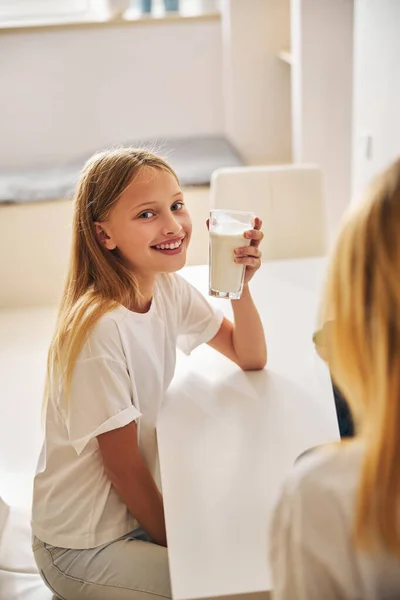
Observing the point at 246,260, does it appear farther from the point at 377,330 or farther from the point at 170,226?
the point at 377,330

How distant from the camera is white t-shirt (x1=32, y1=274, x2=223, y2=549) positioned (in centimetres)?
117

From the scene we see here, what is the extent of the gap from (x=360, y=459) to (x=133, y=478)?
0.66 m

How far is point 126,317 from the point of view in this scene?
127 centimetres

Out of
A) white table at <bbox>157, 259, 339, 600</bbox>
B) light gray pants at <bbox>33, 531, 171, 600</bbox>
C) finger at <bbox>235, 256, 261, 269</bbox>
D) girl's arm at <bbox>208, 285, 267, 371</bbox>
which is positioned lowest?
light gray pants at <bbox>33, 531, 171, 600</bbox>

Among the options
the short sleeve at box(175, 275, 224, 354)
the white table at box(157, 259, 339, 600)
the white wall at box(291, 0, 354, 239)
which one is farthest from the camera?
the white wall at box(291, 0, 354, 239)

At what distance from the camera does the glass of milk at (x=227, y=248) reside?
135 centimetres

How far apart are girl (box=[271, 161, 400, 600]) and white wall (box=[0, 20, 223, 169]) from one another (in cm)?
404

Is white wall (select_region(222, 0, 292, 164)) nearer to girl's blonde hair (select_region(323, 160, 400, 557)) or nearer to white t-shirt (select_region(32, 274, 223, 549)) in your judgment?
white t-shirt (select_region(32, 274, 223, 549))

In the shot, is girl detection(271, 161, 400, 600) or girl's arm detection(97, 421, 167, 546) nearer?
girl detection(271, 161, 400, 600)

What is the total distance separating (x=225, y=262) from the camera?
138 cm

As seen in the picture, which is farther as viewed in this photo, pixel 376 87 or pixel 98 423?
pixel 376 87

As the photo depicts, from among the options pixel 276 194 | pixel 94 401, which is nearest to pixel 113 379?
pixel 94 401

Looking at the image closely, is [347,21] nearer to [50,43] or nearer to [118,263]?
[50,43]

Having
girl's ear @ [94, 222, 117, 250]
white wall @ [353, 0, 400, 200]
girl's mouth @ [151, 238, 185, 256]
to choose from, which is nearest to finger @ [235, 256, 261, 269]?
girl's mouth @ [151, 238, 185, 256]
